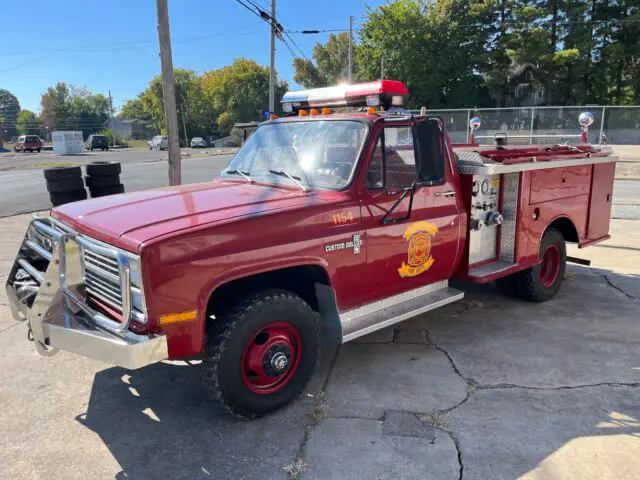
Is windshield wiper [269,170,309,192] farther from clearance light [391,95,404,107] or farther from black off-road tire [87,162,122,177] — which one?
black off-road tire [87,162,122,177]

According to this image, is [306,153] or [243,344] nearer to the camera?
[243,344]

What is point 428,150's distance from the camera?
4.17m

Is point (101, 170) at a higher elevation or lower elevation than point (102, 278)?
higher

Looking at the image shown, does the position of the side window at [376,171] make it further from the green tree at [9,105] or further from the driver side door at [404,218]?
the green tree at [9,105]

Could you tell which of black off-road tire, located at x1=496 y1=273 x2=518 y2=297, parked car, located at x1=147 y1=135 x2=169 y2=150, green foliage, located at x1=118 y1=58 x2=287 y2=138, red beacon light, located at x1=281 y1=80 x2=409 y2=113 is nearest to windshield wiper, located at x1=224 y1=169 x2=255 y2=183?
red beacon light, located at x1=281 y1=80 x2=409 y2=113

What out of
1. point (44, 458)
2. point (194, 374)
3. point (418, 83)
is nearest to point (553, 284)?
point (194, 374)

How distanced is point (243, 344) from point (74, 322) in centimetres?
106

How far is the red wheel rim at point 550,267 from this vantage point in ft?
19.2

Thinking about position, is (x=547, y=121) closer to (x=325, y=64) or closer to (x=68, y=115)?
(x=325, y=64)

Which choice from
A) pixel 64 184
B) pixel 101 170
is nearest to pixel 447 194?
pixel 101 170

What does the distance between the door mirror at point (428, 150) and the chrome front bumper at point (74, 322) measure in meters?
2.40

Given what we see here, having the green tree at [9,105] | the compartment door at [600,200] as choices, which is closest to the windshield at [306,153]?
the compartment door at [600,200]

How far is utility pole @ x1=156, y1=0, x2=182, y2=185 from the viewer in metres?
8.26

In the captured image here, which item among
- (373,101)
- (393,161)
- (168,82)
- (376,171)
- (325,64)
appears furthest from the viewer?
(325,64)
